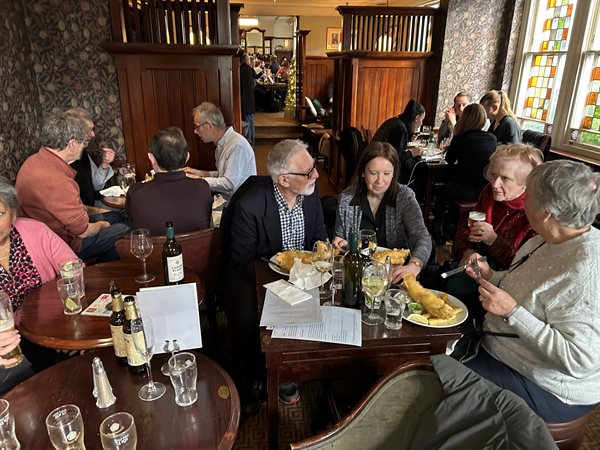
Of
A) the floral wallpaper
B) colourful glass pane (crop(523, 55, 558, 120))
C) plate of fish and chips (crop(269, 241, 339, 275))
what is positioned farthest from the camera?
colourful glass pane (crop(523, 55, 558, 120))

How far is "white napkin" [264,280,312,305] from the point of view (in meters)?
1.57

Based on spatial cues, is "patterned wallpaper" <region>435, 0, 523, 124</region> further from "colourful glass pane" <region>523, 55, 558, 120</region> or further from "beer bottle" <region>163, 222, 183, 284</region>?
"beer bottle" <region>163, 222, 183, 284</region>

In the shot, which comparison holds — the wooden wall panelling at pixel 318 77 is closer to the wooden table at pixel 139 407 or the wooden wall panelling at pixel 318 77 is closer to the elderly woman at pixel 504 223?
the elderly woman at pixel 504 223

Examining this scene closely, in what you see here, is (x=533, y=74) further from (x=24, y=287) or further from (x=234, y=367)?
(x=24, y=287)

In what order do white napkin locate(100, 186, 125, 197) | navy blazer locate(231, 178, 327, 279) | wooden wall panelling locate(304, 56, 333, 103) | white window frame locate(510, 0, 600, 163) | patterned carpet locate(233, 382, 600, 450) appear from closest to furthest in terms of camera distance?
patterned carpet locate(233, 382, 600, 450) < navy blazer locate(231, 178, 327, 279) < white napkin locate(100, 186, 125, 197) < white window frame locate(510, 0, 600, 163) < wooden wall panelling locate(304, 56, 333, 103)

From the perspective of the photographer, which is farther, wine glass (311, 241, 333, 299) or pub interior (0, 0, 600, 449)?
wine glass (311, 241, 333, 299)

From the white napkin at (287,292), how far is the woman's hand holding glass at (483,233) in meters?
1.04

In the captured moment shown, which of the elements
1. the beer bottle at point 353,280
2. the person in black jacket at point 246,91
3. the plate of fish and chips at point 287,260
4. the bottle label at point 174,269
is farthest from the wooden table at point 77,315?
the person in black jacket at point 246,91

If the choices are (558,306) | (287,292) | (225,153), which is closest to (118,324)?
(287,292)

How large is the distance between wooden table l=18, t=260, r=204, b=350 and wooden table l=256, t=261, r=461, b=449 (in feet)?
1.73

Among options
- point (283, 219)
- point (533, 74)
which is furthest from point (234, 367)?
point (533, 74)

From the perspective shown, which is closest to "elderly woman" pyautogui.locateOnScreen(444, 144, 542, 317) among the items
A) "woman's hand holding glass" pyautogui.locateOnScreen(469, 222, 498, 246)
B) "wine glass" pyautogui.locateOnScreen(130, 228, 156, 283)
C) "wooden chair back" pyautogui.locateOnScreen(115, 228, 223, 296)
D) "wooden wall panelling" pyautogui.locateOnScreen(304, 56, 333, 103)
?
"woman's hand holding glass" pyautogui.locateOnScreen(469, 222, 498, 246)

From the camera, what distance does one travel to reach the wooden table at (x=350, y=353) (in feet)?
4.49

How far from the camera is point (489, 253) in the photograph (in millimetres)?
2209
